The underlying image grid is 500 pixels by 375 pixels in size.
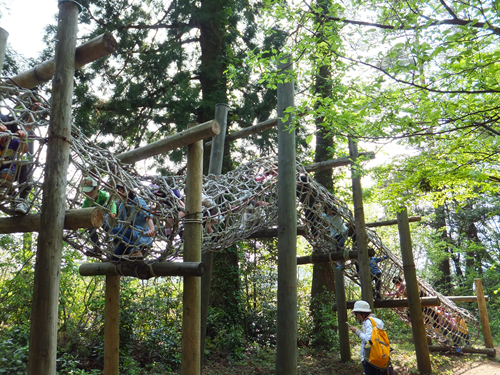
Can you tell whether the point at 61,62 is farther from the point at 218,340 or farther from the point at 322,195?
the point at 218,340

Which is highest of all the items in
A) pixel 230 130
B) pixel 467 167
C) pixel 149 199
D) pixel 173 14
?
pixel 173 14

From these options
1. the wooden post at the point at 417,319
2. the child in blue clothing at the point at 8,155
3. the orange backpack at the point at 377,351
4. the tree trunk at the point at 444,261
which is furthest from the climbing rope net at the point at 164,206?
the tree trunk at the point at 444,261

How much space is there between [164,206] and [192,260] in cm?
51

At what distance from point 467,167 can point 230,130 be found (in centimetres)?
470

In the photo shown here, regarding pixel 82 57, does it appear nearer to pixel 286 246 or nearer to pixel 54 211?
pixel 54 211

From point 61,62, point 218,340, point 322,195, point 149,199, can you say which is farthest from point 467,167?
point 218,340

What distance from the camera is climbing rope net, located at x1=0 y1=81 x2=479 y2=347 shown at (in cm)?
238

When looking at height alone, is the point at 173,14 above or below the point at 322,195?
above

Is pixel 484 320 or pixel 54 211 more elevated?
pixel 54 211

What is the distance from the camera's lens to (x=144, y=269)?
333 cm

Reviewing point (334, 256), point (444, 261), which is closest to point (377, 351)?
point (334, 256)

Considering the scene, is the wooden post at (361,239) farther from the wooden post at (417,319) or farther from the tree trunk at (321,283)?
the tree trunk at (321,283)

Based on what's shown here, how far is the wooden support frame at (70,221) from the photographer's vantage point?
2172mm

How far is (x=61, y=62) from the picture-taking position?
2299 millimetres
